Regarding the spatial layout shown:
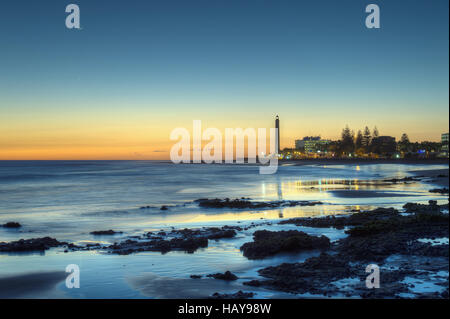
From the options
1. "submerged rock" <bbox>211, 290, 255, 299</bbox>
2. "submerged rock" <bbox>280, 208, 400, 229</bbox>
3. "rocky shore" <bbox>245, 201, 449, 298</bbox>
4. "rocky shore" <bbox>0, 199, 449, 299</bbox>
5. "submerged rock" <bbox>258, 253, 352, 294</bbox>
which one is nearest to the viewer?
"submerged rock" <bbox>211, 290, 255, 299</bbox>

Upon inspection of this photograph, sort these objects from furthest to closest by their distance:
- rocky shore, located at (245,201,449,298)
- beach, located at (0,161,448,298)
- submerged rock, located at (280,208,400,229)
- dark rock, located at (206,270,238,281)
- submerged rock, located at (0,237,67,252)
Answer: submerged rock, located at (280,208,400,229) < submerged rock, located at (0,237,67,252) < dark rock, located at (206,270,238,281) < beach, located at (0,161,448,298) < rocky shore, located at (245,201,449,298)

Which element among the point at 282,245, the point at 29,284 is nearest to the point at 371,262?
the point at 282,245

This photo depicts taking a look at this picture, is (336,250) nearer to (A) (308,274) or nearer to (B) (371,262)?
(B) (371,262)

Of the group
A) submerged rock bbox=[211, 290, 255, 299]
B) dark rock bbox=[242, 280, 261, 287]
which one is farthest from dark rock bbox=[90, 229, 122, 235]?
submerged rock bbox=[211, 290, 255, 299]

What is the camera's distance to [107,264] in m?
14.8

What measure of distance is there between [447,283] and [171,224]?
1670cm

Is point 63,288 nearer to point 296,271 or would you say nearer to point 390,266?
point 296,271

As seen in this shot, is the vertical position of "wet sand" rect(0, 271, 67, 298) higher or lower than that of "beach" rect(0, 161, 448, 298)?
lower

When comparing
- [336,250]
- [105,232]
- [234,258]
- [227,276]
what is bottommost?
[105,232]

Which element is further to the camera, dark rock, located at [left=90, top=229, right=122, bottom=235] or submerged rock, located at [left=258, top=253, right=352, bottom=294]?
dark rock, located at [left=90, top=229, right=122, bottom=235]

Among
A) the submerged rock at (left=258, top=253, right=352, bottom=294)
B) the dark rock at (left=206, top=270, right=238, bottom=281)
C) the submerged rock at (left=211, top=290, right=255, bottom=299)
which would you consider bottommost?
the dark rock at (left=206, top=270, right=238, bottom=281)

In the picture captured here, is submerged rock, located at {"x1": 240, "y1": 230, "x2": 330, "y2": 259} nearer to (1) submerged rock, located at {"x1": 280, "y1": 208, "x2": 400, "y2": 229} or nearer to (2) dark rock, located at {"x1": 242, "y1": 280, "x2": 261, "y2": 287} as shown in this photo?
(2) dark rock, located at {"x1": 242, "y1": 280, "x2": 261, "y2": 287}

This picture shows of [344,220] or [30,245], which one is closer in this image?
[30,245]

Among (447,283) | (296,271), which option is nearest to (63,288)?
(296,271)
